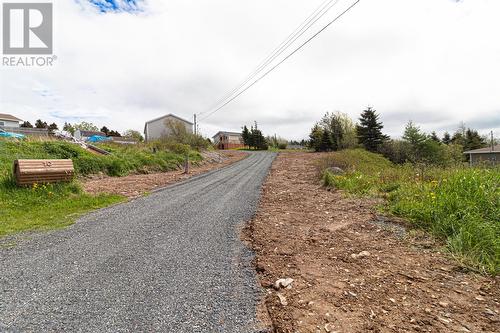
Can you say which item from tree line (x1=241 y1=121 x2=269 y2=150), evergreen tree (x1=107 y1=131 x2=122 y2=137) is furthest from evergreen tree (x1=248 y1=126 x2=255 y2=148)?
evergreen tree (x1=107 y1=131 x2=122 y2=137)

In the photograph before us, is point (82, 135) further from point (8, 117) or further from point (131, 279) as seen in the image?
point (131, 279)

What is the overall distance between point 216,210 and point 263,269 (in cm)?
349

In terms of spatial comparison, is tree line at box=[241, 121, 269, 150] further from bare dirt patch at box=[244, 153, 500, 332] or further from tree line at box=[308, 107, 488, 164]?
bare dirt patch at box=[244, 153, 500, 332]

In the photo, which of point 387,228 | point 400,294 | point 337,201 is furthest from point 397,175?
point 400,294

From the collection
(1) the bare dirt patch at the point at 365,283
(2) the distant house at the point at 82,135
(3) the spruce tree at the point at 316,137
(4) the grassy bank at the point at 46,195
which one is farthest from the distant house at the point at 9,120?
(1) the bare dirt patch at the point at 365,283

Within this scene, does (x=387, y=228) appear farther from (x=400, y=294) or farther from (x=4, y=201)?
(x=4, y=201)

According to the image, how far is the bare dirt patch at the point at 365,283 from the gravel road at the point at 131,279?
Answer: 44 cm

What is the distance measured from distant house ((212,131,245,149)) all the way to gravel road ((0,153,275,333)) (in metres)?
60.3

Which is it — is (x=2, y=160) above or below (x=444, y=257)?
above

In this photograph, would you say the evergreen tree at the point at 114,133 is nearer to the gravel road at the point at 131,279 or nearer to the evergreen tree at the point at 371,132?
the evergreen tree at the point at 371,132

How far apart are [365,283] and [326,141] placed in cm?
4344

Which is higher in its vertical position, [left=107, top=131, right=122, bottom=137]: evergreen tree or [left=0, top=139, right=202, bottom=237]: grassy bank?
[left=107, top=131, right=122, bottom=137]: evergreen tree

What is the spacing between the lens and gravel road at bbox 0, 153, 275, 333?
233cm

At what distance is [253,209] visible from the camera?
6898 millimetres
